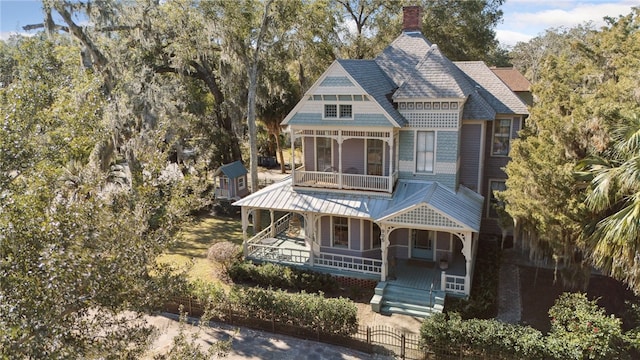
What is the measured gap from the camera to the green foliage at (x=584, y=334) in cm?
1033

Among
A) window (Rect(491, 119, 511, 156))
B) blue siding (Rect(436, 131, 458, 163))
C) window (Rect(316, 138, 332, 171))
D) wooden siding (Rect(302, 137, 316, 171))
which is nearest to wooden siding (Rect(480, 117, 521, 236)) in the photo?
window (Rect(491, 119, 511, 156))

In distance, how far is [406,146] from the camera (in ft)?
58.5

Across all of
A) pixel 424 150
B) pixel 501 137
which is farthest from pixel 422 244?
pixel 501 137

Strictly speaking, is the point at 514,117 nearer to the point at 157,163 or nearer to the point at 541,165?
the point at 541,165

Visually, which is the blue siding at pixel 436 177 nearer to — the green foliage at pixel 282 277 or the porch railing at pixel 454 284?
the porch railing at pixel 454 284

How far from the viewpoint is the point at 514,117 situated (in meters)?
19.5

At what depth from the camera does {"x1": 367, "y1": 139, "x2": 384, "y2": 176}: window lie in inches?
717

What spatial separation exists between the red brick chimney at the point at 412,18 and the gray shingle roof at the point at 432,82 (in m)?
4.34

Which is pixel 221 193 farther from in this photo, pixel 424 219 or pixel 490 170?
pixel 490 170

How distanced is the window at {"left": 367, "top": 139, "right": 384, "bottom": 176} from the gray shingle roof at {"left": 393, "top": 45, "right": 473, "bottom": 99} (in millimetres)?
2216

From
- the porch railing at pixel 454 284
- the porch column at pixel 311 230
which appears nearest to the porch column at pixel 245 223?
the porch column at pixel 311 230

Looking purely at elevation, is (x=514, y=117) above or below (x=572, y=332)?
above

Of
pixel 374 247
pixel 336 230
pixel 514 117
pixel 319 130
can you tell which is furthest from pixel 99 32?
pixel 514 117

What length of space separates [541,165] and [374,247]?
761cm
